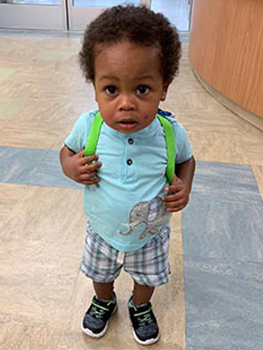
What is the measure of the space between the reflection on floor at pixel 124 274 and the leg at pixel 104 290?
0.31ft

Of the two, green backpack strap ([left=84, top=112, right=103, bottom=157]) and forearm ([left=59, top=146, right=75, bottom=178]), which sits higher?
green backpack strap ([left=84, top=112, right=103, bottom=157])

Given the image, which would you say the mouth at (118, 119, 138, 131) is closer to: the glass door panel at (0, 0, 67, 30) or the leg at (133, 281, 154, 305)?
the leg at (133, 281, 154, 305)

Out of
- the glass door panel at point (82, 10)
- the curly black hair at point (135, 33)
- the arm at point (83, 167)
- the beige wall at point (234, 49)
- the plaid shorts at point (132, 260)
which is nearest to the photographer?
the curly black hair at point (135, 33)

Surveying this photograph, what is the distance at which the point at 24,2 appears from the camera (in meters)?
4.69

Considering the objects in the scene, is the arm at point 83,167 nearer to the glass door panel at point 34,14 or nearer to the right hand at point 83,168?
the right hand at point 83,168

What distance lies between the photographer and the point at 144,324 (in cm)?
109

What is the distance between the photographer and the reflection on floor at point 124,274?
3.67ft

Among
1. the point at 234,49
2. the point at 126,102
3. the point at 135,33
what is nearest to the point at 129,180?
the point at 126,102

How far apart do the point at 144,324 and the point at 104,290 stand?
0.15 meters

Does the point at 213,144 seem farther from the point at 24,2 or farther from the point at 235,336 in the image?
the point at 24,2

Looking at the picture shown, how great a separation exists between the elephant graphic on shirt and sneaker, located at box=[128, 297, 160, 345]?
0.34 metres

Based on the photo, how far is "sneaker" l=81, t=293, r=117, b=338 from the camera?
1090mm

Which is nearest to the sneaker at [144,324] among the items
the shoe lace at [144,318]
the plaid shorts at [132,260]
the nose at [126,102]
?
the shoe lace at [144,318]

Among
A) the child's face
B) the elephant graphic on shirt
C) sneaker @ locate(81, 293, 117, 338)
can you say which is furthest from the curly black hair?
sneaker @ locate(81, 293, 117, 338)
